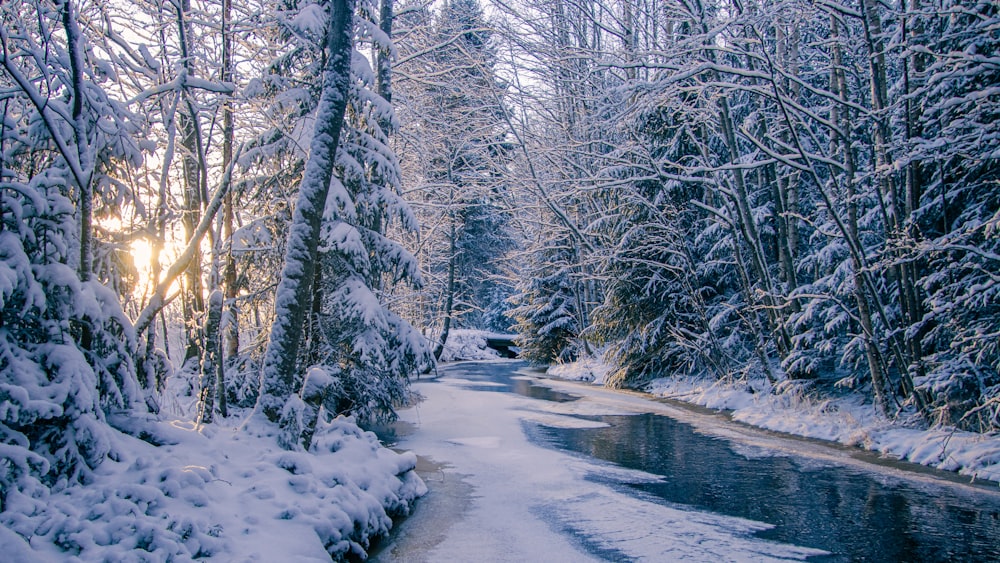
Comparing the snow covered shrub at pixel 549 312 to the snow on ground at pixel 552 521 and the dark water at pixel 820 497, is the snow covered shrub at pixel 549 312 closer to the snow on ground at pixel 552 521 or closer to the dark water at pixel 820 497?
the dark water at pixel 820 497

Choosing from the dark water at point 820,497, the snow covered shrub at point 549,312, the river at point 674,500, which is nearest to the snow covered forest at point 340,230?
the river at point 674,500

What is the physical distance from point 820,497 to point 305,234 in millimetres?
6545

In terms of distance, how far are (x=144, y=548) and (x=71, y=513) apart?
48 centimetres

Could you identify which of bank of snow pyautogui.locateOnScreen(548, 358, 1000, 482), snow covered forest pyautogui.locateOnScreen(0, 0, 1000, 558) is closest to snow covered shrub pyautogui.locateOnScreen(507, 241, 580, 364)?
snow covered forest pyautogui.locateOnScreen(0, 0, 1000, 558)

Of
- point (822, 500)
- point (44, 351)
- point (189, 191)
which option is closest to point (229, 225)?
point (189, 191)

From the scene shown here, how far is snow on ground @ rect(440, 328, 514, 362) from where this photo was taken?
106 feet

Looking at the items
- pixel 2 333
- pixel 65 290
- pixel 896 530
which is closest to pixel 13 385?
pixel 2 333

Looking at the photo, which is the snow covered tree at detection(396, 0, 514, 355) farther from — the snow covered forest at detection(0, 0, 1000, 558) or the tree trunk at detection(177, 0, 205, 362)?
the tree trunk at detection(177, 0, 205, 362)

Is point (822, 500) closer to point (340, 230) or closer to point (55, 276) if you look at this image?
point (340, 230)

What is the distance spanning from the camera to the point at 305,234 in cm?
649

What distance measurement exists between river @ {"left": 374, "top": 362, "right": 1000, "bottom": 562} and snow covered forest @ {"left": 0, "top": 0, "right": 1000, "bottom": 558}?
1.01m

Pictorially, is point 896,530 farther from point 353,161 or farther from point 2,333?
point 353,161

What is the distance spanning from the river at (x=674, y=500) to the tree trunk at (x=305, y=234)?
79.9 inches

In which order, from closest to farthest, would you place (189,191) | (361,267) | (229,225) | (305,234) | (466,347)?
(305,234) → (229,225) → (361,267) → (189,191) → (466,347)
